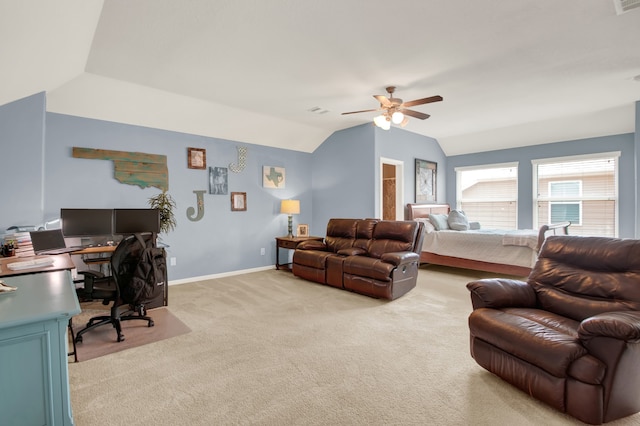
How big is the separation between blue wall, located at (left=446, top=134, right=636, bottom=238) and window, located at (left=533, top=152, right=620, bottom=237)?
9 cm

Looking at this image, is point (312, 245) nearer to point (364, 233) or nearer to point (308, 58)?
point (364, 233)

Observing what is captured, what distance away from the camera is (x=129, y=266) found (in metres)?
2.80

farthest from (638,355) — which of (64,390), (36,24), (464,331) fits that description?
(36,24)

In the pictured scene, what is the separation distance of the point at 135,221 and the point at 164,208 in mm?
431

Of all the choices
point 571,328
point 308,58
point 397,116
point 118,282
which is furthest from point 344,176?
point 571,328

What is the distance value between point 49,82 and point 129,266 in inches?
85.4

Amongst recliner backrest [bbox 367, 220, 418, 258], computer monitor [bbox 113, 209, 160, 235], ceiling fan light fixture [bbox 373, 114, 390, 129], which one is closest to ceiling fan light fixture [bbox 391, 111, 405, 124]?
ceiling fan light fixture [bbox 373, 114, 390, 129]

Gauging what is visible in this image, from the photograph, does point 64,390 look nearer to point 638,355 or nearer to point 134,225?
point 638,355

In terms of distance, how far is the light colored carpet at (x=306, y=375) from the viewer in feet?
5.82

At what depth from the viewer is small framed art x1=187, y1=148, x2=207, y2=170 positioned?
195 inches

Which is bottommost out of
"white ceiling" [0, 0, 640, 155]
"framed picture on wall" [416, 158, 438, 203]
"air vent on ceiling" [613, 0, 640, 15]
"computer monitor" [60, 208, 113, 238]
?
"computer monitor" [60, 208, 113, 238]

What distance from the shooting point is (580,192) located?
5820 millimetres

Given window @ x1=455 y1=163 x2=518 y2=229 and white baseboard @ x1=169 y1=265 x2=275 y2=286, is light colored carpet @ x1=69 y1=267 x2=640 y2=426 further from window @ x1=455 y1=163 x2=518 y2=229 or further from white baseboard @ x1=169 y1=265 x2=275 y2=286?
window @ x1=455 y1=163 x2=518 y2=229

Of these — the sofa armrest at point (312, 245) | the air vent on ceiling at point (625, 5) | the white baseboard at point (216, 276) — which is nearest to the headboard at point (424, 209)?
the sofa armrest at point (312, 245)
